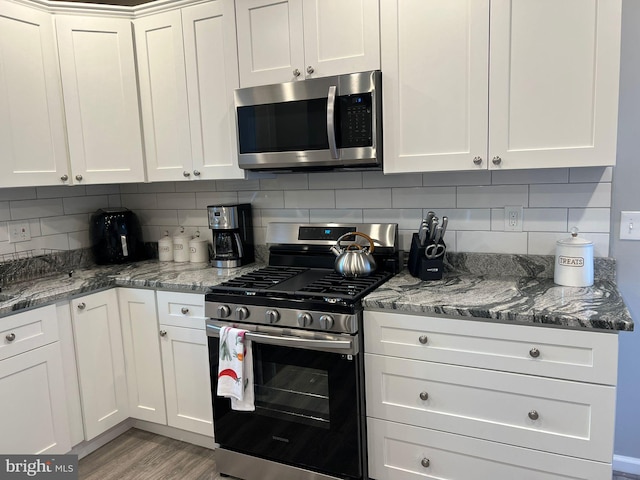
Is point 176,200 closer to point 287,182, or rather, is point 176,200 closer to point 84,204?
point 84,204

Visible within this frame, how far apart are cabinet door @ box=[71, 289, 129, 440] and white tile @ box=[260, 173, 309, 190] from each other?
3.48 ft

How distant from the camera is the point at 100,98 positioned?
108 inches

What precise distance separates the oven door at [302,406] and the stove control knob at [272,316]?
62 millimetres

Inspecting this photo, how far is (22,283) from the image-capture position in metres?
2.67

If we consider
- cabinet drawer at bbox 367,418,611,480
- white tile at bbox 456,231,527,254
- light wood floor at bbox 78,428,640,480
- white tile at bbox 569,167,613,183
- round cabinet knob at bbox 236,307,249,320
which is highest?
white tile at bbox 569,167,613,183

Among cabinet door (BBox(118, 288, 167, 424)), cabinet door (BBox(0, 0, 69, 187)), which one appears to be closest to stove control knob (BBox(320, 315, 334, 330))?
cabinet door (BBox(118, 288, 167, 424))

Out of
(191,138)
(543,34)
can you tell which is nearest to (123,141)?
(191,138)

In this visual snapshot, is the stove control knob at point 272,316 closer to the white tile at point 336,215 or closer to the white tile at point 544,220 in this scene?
the white tile at point 336,215

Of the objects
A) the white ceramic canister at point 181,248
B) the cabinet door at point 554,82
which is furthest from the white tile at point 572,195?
the white ceramic canister at point 181,248

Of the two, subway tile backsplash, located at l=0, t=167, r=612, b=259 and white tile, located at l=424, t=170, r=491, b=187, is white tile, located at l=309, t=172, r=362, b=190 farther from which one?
white tile, located at l=424, t=170, r=491, b=187

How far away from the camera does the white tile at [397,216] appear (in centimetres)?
251

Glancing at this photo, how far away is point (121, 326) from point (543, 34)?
253cm

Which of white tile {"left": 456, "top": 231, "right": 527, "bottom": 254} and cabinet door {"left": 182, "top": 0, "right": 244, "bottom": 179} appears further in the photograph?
cabinet door {"left": 182, "top": 0, "right": 244, "bottom": 179}

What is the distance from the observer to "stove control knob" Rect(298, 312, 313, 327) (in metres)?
2.02
